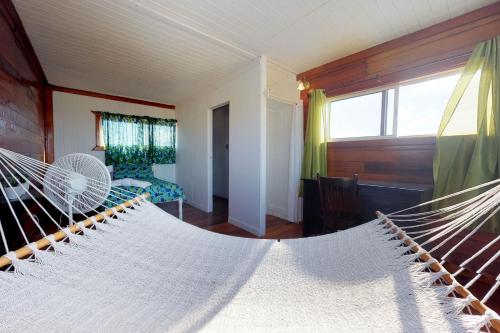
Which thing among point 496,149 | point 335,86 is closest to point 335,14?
point 335,86

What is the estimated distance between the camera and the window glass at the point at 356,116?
7.73ft

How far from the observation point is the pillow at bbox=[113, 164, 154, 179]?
11.8 ft

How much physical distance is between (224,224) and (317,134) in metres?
1.82

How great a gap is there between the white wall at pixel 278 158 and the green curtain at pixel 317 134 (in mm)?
422

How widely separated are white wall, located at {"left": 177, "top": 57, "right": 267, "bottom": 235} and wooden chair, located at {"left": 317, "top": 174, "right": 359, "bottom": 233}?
86cm

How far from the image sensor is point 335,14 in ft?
5.75

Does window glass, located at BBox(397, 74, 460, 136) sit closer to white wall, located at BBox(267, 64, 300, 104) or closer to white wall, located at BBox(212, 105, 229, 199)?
white wall, located at BBox(267, 64, 300, 104)

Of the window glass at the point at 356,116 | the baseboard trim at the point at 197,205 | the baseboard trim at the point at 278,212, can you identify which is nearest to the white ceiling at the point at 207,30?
the window glass at the point at 356,116

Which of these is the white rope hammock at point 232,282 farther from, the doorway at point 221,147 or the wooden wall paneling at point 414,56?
the doorway at point 221,147

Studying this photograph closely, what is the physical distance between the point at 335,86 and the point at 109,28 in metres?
2.53

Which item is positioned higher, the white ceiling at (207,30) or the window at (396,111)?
the white ceiling at (207,30)

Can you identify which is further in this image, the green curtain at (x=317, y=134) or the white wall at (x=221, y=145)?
the white wall at (x=221, y=145)

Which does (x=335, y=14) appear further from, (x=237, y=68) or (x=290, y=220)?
(x=290, y=220)

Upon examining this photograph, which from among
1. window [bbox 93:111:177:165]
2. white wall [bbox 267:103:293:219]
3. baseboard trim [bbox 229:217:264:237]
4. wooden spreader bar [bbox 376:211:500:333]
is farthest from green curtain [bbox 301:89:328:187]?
window [bbox 93:111:177:165]
